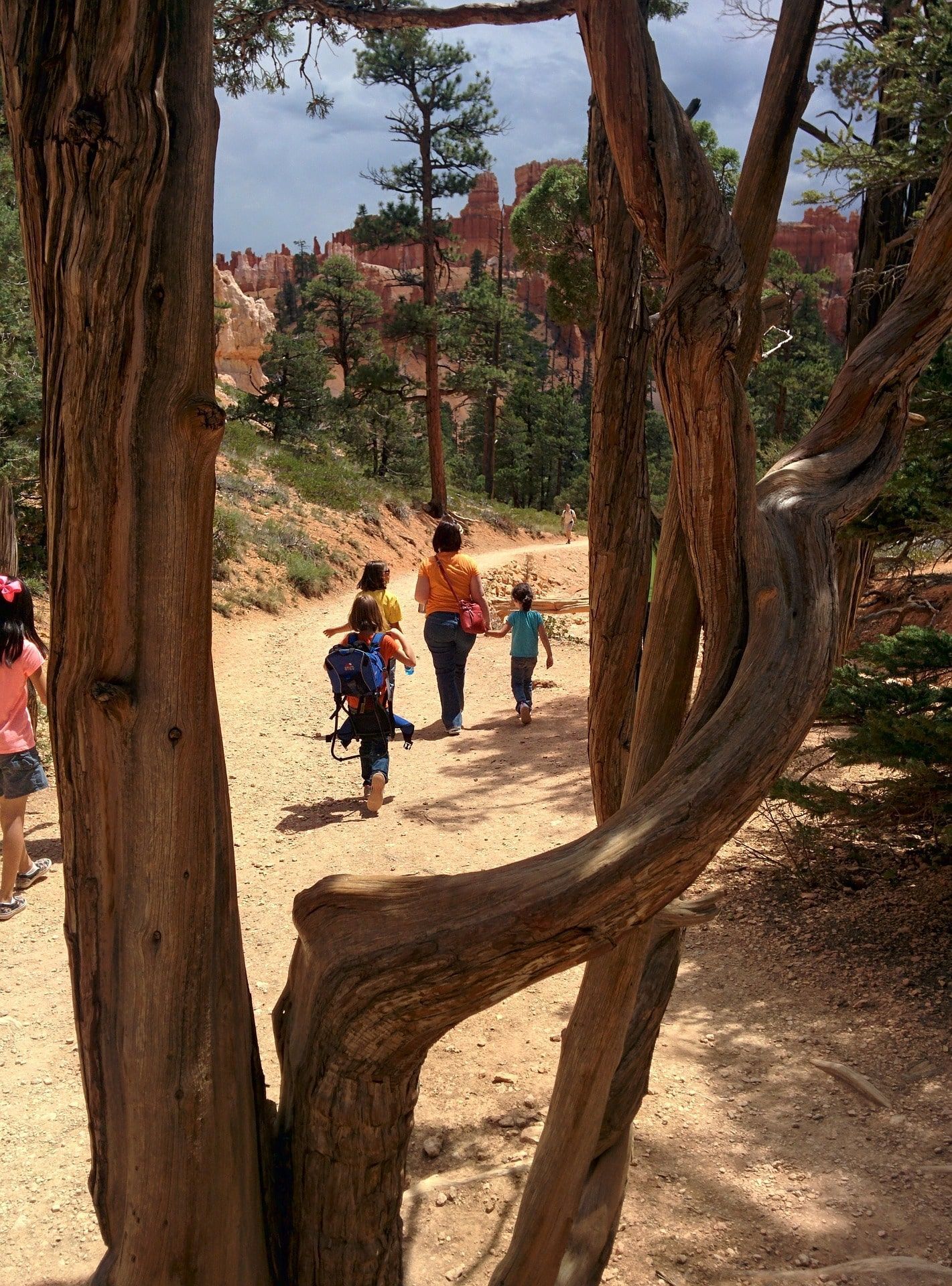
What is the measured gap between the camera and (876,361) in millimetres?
2133

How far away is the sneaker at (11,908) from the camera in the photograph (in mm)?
5031

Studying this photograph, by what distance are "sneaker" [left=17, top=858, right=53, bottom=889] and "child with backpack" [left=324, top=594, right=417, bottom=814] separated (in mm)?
1825

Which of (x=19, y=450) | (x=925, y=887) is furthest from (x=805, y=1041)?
(x=19, y=450)

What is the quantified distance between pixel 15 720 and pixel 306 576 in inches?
456

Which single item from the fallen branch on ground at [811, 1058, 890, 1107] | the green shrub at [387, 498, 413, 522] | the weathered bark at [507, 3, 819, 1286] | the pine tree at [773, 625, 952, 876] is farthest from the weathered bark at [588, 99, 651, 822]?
the green shrub at [387, 498, 413, 522]

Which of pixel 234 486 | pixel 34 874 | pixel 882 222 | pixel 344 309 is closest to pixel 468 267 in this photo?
pixel 344 309

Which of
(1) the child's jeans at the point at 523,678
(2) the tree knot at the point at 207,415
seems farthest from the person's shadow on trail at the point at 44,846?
(2) the tree knot at the point at 207,415

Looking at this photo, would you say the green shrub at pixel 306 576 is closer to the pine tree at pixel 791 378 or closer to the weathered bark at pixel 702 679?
the pine tree at pixel 791 378

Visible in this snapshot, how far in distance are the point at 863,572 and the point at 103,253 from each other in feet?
20.8

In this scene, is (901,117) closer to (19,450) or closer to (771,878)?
(771,878)

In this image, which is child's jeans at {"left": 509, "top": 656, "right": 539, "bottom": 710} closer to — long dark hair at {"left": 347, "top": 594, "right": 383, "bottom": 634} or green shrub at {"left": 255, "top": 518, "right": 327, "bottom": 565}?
long dark hair at {"left": 347, "top": 594, "right": 383, "bottom": 634}

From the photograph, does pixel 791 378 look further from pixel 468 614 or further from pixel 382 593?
pixel 382 593

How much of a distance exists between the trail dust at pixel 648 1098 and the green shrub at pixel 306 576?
983 centimetres

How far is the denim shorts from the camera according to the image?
16.1ft
